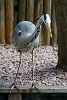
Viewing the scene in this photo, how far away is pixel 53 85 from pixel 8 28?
2.99 metres

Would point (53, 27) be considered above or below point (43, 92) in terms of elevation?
above

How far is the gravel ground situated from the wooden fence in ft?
0.89

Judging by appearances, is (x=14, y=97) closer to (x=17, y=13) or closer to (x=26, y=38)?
(x=26, y=38)

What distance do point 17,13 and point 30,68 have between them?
216cm

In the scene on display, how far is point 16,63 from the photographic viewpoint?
22.2 ft

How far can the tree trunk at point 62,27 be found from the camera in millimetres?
5943

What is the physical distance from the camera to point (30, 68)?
635 centimetres

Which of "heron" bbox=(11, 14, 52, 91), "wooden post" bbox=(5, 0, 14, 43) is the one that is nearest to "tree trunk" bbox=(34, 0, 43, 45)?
"wooden post" bbox=(5, 0, 14, 43)

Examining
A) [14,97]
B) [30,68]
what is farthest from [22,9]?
[14,97]

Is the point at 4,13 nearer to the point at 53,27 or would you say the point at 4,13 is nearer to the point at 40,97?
the point at 53,27

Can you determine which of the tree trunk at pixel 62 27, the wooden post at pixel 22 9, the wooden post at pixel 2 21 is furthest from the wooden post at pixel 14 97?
the wooden post at pixel 22 9

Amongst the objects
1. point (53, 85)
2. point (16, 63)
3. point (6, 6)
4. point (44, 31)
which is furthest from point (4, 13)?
point (53, 85)

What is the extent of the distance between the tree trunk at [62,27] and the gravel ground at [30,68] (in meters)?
0.19

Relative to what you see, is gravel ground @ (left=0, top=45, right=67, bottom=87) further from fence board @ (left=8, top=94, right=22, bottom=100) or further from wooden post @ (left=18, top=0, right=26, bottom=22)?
wooden post @ (left=18, top=0, right=26, bottom=22)
